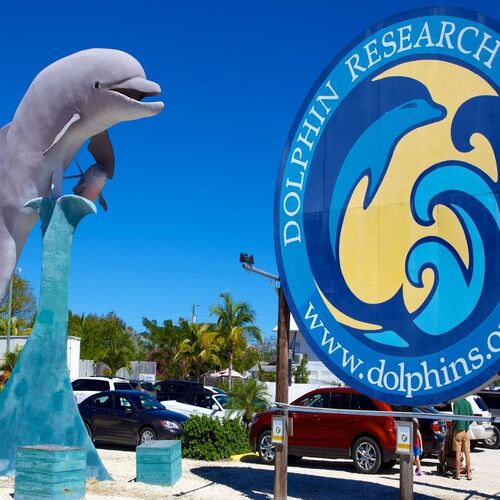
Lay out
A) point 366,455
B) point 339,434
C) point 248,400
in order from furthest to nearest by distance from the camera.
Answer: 1. point 248,400
2. point 339,434
3. point 366,455

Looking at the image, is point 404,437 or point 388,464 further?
point 388,464

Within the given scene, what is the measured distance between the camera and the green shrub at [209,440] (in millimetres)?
15422

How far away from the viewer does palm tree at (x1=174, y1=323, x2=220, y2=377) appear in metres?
44.2

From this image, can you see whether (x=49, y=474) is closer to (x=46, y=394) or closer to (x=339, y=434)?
(x=46, y=394)

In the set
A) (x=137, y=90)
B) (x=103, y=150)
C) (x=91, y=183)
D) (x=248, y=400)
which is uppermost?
(x=137, y=90)

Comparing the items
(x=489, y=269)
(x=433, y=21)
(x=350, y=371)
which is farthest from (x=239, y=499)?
(x=433, y=21)

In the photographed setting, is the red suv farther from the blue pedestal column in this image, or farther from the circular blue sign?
the circular blue sign

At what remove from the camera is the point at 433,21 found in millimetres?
9641

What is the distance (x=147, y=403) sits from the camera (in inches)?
712

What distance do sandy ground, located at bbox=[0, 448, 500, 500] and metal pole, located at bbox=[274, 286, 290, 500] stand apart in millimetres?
743

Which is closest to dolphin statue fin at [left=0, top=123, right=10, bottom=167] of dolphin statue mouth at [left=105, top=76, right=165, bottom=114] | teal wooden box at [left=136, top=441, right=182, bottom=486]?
dolphin statue mouth at [left=105, top=76, right=165, bottom=114]

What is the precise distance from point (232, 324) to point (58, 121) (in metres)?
32.7

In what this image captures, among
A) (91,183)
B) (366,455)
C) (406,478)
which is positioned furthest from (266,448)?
(91,183)

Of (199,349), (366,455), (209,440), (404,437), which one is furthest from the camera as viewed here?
(199,349)
